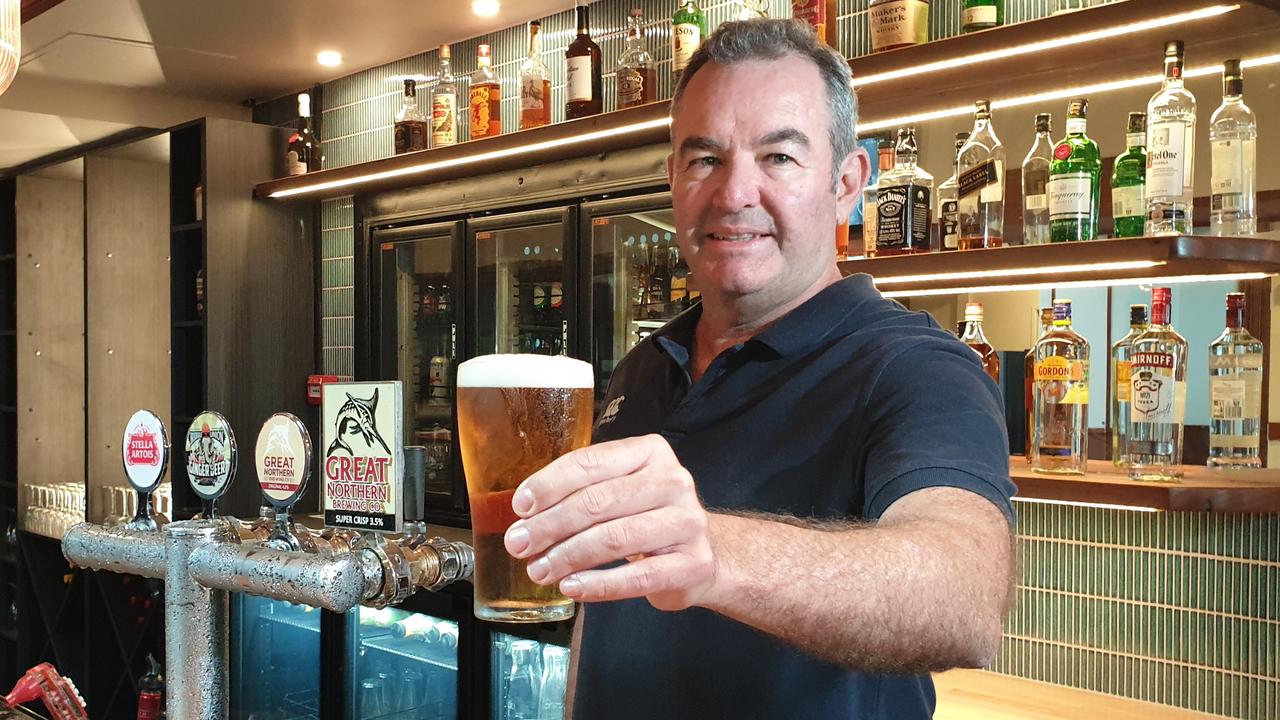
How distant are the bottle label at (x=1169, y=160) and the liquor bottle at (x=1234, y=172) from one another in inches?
3.1

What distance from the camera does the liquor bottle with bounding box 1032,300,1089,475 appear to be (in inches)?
94.2

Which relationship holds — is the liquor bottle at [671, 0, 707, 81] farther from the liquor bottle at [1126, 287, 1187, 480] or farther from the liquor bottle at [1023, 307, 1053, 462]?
the liquor bottle at [1126, 287, 1187, 480]

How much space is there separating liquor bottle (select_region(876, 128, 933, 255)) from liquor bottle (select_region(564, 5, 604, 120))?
123 centimetres

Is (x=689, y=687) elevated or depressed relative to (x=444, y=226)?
depressed

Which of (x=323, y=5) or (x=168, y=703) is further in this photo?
(x=323, y=5)

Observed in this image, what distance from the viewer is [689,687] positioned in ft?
3.94

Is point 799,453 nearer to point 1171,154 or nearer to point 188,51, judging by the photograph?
point 1171,154

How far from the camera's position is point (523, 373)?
31.8 inches

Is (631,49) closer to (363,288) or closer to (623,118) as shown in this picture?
(623,118)

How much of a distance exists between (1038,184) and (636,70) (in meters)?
1.38

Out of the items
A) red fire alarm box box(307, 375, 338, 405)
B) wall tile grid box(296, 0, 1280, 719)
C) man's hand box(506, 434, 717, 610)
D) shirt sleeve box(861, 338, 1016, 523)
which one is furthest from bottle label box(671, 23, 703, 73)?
man's hand box(506, 434, 717, 610)

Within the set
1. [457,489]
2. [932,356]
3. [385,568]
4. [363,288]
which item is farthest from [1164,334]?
[363,288]

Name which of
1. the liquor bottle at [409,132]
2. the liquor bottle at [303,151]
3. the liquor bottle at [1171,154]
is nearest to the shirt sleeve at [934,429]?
the liquor bottle at [1171,154]

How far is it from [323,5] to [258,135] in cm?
133
